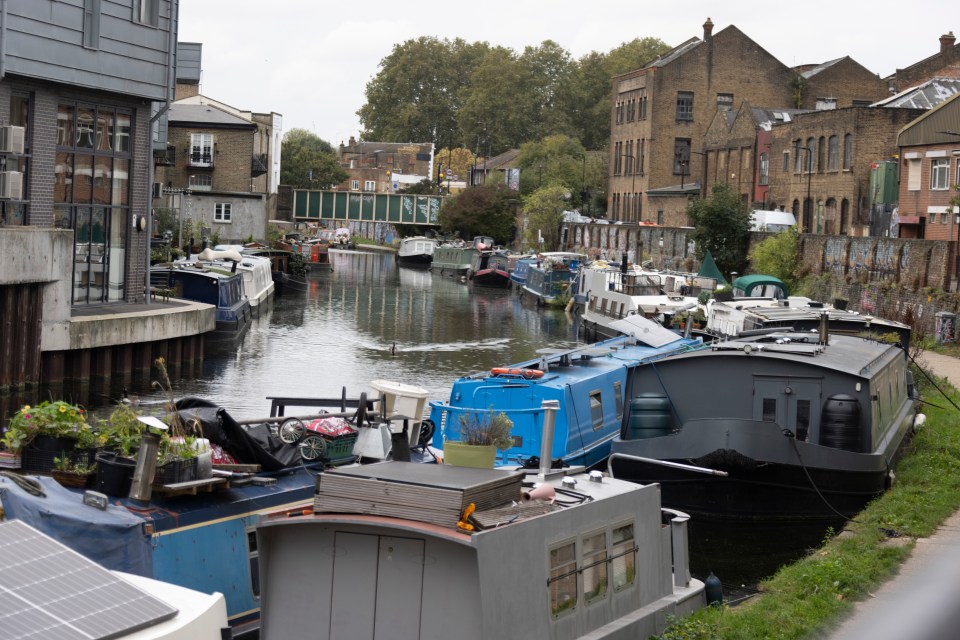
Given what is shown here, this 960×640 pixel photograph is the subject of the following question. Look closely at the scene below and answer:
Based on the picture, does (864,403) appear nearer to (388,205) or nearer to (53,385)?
(53,385)

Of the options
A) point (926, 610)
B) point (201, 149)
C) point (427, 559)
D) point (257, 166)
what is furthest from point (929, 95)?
point (926, 610)

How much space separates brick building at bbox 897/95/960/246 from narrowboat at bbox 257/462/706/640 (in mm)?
33661

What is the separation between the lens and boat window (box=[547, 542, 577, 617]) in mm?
8398

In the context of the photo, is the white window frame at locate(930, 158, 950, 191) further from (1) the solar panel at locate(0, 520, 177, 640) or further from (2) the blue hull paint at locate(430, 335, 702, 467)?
(1) the solar panel at locate(0, 520, 177, 640)

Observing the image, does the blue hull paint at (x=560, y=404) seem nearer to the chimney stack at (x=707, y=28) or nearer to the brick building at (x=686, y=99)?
the brick building at (x=686, y=99)

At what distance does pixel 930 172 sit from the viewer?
4178cm

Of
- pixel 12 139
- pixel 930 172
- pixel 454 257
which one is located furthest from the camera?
pixel 454 257

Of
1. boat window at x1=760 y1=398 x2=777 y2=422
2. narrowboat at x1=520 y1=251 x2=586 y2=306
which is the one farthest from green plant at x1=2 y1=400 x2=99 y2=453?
narrowboat at x1=520 y1=251 x2=586 y2=306

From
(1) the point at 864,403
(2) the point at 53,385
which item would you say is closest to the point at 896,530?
(1) the point at 864,403

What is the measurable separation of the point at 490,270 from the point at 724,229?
20.5m

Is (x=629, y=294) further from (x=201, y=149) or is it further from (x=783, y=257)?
(x=201, y=149)

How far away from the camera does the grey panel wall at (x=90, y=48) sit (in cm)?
2461

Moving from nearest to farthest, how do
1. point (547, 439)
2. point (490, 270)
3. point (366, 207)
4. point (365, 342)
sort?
point (547, 439)
point (365, 342)
point (490, 270)
point (366, 207)

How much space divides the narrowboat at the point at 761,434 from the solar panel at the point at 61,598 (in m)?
11.2
